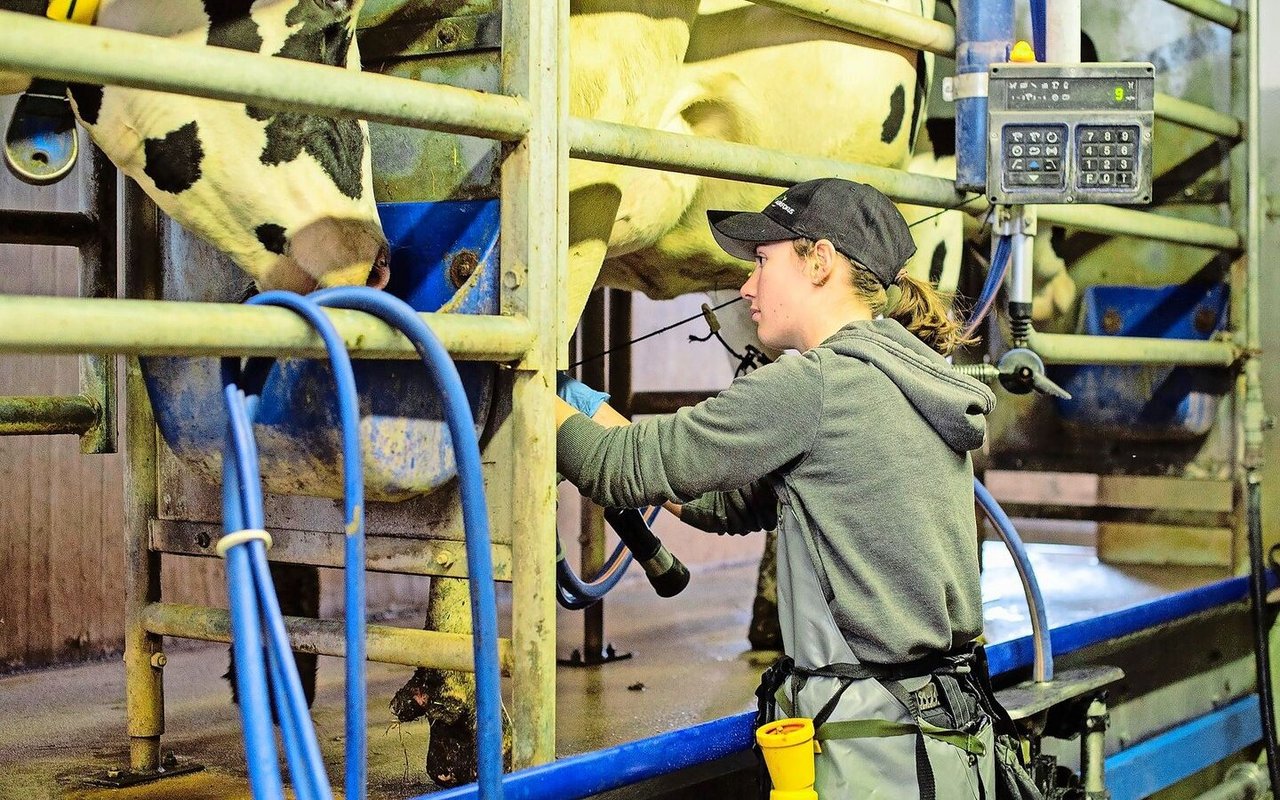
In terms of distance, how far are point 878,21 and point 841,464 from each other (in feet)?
3.42

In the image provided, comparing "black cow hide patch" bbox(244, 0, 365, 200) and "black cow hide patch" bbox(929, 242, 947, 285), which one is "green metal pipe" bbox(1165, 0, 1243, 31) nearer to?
"black cow hide patch" bbox(929, 242, 947, 285)

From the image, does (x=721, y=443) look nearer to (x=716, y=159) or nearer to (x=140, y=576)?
(x=716, y=159)

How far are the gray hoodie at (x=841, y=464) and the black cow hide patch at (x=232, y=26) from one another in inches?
24.5

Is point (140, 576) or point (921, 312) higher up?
point (921, 312)

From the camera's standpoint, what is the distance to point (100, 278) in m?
2.45

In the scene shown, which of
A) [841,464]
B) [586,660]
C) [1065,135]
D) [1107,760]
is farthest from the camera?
[586,660]

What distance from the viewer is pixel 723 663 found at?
3.76 metres

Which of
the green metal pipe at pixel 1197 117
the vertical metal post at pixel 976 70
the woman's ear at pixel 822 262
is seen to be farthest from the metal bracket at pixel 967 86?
the woman's ear at pixel 822 262

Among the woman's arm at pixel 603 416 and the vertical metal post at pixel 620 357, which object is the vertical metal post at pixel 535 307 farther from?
the vertical metal post at pixel 620 357

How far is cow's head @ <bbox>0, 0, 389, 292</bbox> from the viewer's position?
70.1 inches

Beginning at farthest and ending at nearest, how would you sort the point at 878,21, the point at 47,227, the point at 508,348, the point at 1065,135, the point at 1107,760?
the point at 1107,760, the point at 1065,135, the point at 878,21, the point at 47,227, the point at 508,348

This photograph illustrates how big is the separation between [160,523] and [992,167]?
5.31 ft

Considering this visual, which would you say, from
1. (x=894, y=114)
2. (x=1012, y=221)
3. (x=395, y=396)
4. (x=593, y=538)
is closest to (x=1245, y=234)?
(x=894, y=114)

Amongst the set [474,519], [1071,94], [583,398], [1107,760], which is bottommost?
[1107,760]
